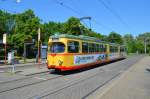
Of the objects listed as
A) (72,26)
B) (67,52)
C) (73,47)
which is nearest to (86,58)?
(73,47)

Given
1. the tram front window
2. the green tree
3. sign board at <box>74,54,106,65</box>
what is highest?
the green tree

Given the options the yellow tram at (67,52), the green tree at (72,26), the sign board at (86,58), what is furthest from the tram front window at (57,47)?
the green tree at (72,26)

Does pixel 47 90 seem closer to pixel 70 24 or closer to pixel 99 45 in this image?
pixel 99 45

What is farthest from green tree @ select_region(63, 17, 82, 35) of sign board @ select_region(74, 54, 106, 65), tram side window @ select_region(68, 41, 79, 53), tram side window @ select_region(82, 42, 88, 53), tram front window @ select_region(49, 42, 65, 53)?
tram front window @ select_region(49, 42, 65, 53)

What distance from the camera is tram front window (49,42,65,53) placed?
1983 centimetres

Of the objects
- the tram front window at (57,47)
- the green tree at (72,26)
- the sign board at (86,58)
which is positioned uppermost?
the green tree at (72,26)

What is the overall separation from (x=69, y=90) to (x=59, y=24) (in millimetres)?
64035

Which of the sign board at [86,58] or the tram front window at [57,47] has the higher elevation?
the tram front window at [57,47]

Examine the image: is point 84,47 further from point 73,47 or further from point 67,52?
point 67,52

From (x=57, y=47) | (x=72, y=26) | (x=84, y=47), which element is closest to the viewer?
(x=57, y=47)

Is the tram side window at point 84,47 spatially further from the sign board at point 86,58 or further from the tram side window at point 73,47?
the tram side window at point 73,47

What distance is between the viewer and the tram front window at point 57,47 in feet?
65.0

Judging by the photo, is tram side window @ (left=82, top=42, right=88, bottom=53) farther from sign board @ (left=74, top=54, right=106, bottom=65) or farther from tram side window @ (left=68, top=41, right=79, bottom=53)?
tram side window @ (left=68, top=41, right=79, bottom=53)

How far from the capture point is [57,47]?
20.2 meters
